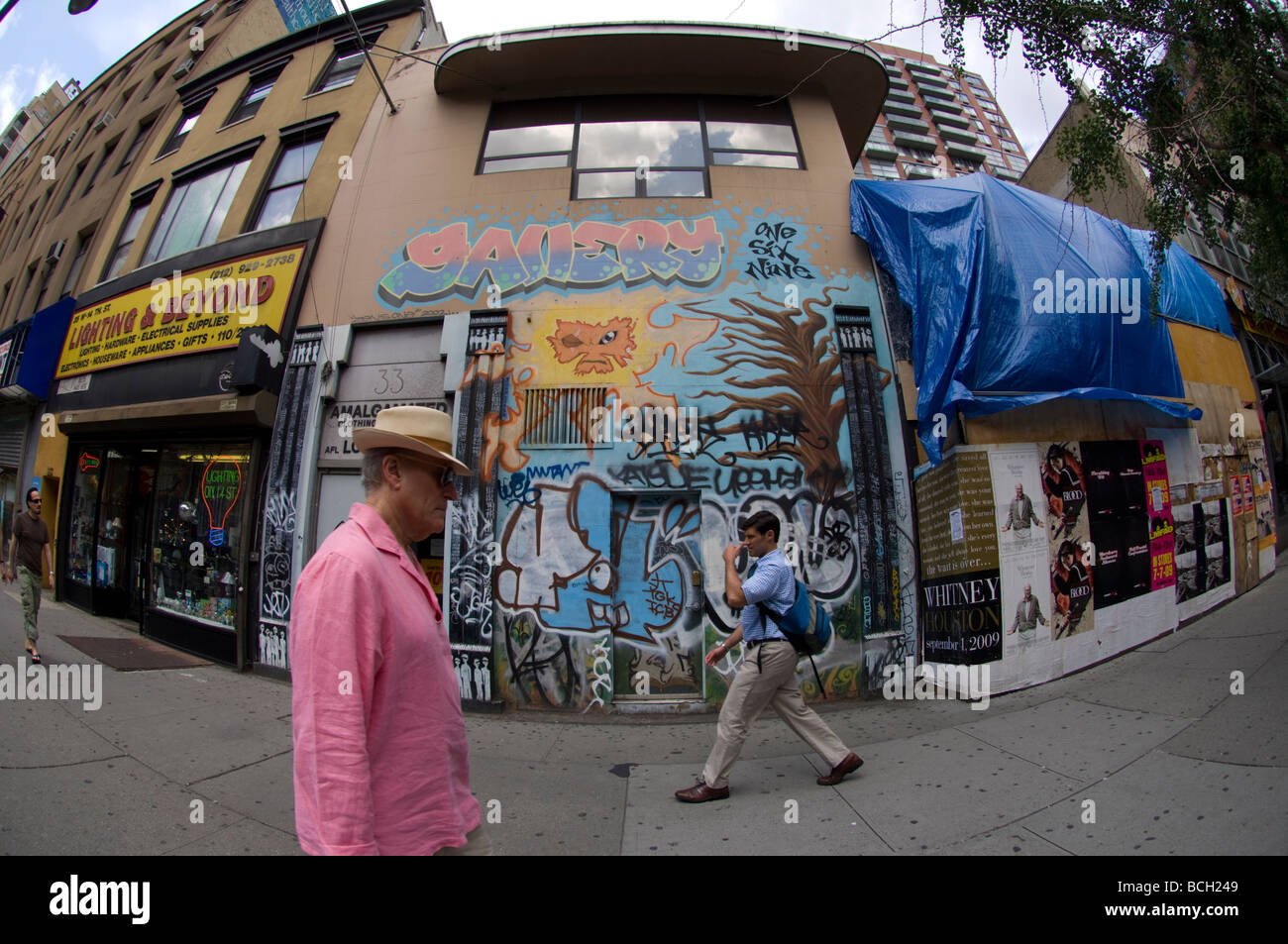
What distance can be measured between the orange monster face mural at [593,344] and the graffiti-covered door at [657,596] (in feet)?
5.03

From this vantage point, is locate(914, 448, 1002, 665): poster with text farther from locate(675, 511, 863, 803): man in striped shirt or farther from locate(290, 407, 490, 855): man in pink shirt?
locate(290, 407, 490, 855): man in pink shirt

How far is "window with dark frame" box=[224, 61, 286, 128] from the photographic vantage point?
10102 mm

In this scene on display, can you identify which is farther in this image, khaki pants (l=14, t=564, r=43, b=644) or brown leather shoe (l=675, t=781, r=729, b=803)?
khaki pants (l=14, t=564, r=43, b=644)

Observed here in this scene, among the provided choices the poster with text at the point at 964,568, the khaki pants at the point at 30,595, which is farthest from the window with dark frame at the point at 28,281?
the poster with text at the point at 964,568

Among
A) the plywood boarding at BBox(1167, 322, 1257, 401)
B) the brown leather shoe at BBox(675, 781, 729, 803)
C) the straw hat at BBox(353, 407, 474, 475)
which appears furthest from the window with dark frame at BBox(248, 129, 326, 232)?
the plywood boarding at BBox(1167, 322, 1257, 401)

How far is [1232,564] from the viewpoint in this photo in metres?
8.28

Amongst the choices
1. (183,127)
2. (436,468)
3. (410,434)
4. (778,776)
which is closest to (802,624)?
(778,776)

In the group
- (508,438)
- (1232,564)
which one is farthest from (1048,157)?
(508,438)

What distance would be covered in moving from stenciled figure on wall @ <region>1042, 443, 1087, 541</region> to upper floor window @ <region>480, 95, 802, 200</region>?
4.91 m

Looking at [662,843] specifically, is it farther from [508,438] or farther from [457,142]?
[457,142]

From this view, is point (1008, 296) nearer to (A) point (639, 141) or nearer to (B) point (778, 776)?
(A) point (639, 141)

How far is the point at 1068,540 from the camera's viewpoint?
20.3 ft

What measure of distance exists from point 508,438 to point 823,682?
14.3ft

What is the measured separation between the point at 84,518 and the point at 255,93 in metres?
8.60
